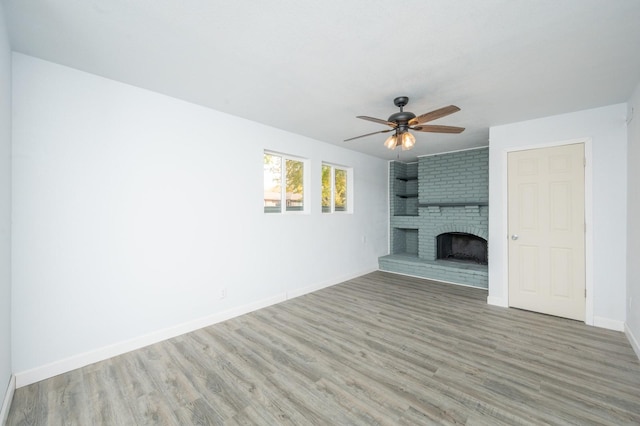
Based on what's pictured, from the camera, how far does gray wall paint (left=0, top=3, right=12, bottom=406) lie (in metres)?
1.74

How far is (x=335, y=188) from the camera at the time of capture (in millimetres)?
5309

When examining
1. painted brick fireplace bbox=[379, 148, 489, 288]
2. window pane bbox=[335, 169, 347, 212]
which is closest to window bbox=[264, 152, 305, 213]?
window pane bbox=[335, 169, 347, 212]

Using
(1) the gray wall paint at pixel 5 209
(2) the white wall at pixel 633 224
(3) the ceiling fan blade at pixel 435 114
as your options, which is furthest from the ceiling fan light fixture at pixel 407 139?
(1) the gray wall paint at pixel 5 209

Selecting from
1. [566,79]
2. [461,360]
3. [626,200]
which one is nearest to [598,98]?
[566,79]

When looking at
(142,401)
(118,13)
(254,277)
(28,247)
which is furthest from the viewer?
(254,277)

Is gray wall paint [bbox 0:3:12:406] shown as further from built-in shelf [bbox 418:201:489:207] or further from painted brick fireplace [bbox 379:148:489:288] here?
built-in shelf [bbox 418:201:489:207]

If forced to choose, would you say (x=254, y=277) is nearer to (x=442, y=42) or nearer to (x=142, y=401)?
(x=142, y=401)

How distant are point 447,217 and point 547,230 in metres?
2.18

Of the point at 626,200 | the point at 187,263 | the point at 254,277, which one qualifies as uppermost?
the point at 626,200

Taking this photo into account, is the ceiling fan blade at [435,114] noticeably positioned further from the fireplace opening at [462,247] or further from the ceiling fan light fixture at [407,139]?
the fireplace opening at [462,247]

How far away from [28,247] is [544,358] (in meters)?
4.53

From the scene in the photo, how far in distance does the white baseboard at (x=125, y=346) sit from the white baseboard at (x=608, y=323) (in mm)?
3982

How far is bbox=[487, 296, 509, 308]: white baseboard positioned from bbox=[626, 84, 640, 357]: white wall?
3.73ft

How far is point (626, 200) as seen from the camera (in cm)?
307
